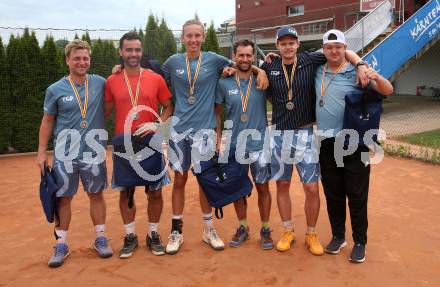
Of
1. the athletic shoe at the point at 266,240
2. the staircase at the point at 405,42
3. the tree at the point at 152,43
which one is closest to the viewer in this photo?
the athletic shoe at the point at 266,240

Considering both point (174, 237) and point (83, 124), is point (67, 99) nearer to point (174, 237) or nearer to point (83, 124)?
point (83, 124)

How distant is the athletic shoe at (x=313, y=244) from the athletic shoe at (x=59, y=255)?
2.40 meters

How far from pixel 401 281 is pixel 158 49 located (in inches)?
364

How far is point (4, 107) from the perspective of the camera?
9.40 m

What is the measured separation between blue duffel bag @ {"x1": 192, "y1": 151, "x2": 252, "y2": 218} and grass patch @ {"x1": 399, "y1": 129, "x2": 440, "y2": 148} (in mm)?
6315

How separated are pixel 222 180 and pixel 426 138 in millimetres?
7345

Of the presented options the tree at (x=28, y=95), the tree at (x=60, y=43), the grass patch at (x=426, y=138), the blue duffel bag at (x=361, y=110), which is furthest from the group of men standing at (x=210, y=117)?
the tree at (x=60, y=43)

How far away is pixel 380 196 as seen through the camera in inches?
230

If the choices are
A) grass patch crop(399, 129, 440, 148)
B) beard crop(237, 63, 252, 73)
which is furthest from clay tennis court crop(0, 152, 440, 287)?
grass patch crop(399, 129, 440, 148)

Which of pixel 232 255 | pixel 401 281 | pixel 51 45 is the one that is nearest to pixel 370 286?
pixel 401 281

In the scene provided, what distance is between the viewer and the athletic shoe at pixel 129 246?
4098mm

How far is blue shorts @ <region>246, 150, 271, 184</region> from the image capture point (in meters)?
4.07

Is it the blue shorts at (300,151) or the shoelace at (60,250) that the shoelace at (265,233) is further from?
the shoelace at (60,250)

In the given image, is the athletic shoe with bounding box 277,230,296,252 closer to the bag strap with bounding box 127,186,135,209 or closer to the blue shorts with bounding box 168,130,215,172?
the blue shorts with bounding box 168,130,215,172
